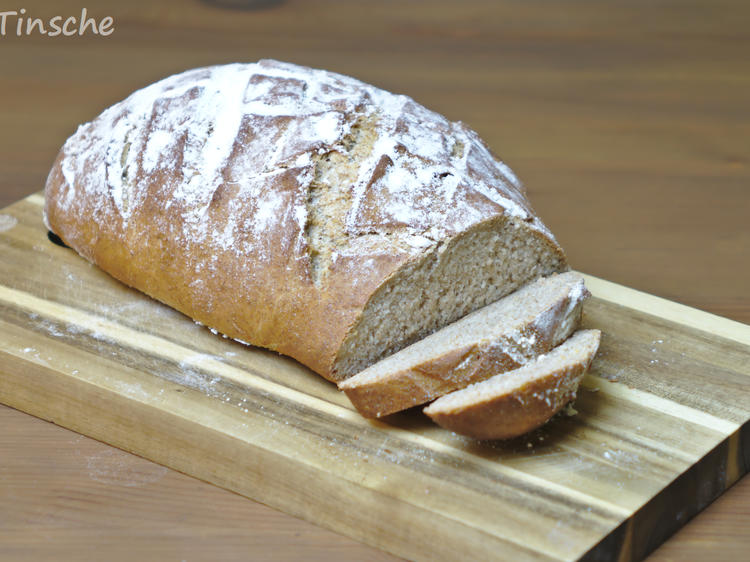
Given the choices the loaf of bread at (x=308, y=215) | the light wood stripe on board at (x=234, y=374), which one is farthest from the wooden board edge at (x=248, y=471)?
the loaf of bread at (x=308, y=215)

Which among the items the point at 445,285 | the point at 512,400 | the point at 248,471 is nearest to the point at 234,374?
the point at 248,471

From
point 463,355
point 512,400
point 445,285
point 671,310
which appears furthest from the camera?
point 671,310

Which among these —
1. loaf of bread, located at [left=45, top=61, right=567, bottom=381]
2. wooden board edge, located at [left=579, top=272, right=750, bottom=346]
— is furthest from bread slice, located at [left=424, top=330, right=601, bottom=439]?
wooden board edge, located at [left=579, top=272, right=750, bottom=346]

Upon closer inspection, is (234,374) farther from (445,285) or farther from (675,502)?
(675,502)

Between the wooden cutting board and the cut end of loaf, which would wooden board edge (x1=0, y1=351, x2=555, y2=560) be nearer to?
the wooden cutting board

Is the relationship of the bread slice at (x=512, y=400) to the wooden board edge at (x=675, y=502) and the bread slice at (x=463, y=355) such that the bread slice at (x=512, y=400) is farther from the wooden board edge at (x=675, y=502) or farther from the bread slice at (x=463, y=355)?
the wooden board edge at (x=675, y=502)

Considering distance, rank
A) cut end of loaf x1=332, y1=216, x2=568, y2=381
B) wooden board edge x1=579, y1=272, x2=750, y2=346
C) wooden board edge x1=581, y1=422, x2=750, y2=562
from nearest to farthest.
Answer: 1. wooden board edge x1=581, y1=422, x2=750, y2=562
2. cut end of loaf x1=332, y1=216, x2=568, y2=381
3. wooden board edge x1=579, y1=272, x2=750, y2=346

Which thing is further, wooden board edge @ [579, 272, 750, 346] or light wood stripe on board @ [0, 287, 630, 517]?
wooden board edge @ [579, 272, 750, 346]
